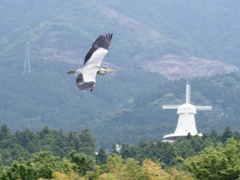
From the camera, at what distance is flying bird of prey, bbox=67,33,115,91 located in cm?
2952

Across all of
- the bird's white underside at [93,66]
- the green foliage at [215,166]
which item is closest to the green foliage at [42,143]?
the green foliage at [215,166]

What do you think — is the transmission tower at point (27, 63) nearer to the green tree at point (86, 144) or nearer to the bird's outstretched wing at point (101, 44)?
the green tree at point (86, 144)

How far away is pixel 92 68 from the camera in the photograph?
31.3 meters

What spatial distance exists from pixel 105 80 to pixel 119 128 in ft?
126

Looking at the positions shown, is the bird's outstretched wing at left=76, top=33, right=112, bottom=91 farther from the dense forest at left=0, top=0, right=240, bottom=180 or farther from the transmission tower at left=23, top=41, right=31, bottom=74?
the transmission tower at left=23, top=41, right=31, bottom=74

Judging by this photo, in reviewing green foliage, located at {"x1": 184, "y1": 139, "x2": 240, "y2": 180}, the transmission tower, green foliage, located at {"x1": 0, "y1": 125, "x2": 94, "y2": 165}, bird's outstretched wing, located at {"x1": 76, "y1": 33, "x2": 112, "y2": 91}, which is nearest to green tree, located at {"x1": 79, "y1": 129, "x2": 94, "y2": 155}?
green foliage, located at {"x1": 0, "y1": 125, "x2": 94, "y2": 165}

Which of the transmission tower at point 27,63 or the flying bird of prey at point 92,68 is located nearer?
the flying bird of prey at point 92,68

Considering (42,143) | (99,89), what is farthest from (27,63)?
(42,143)

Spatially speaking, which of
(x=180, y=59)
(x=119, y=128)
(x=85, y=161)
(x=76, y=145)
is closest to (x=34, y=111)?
(x=119, y=128)

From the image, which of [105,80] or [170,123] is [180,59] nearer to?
[105,80]

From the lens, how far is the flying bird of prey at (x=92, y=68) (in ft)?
96.8

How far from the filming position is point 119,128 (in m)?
134

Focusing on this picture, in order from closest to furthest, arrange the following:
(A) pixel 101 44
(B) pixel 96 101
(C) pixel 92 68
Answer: (C) pixel 92 68, (A) pixel 101 44, (B) pixel 96 101

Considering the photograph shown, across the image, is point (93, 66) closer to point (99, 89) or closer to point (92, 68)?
point (92, 68)
